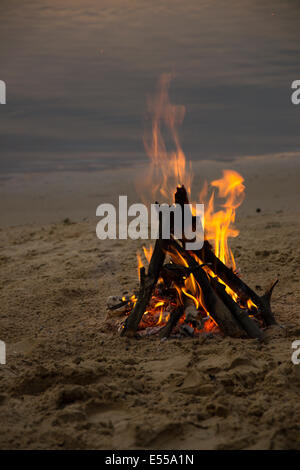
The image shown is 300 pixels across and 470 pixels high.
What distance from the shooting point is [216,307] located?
14.8 ft

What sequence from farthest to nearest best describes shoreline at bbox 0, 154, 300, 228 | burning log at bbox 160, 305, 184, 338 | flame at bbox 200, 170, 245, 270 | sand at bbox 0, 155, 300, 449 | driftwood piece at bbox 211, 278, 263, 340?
shoreline at bbox 0, 154, 300, 228 < flame at bbox 200, 170, 245, 270 < burning log at bbox 160, 305, 184, 338 < driftwood piece at bbox 211, 278, 263, 340 < sand at bbox 0, 155, 300, 449

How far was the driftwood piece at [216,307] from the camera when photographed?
14.7 ft

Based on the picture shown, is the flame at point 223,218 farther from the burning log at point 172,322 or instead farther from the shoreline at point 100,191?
the shoreline at point 100,191

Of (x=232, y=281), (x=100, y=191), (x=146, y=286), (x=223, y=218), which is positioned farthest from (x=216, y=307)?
(x=100, y=191)

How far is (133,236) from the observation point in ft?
28.9

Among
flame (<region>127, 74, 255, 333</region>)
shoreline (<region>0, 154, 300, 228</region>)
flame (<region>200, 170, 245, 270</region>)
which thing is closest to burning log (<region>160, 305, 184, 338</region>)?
flame (<region>127, 74, 255, 333</region>)

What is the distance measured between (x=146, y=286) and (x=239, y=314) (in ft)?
2.89

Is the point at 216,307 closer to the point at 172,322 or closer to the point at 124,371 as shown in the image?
the point at 172,322

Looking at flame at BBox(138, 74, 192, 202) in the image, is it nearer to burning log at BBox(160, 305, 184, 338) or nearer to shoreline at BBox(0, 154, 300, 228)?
burning log at BBox(160, 305, 184, 338)

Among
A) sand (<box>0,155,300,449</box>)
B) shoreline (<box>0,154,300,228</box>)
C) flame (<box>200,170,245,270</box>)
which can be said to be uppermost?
shoreline (<box>0,154,300,228</box>)

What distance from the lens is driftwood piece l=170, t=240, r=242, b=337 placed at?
4.47 m

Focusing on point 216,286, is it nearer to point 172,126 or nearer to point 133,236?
point 172,126

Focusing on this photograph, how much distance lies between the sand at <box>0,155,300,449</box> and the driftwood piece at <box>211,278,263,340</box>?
0.18 metres

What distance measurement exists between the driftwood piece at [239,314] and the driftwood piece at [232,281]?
6.7 inches
